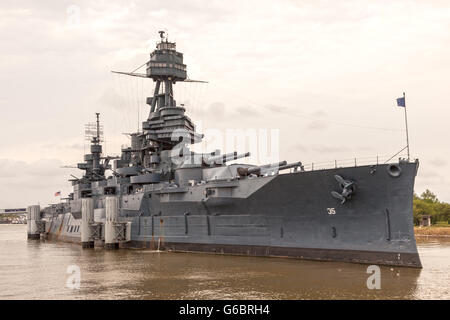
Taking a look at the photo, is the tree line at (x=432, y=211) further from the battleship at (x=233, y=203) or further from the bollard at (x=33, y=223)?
the bollard at (x=33, y=223)

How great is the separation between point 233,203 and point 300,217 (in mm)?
3795

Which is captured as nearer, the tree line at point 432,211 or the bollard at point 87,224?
the bollard at point 87,224

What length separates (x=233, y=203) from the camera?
23.1m

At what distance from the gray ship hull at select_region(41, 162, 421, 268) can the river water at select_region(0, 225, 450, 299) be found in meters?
0.75

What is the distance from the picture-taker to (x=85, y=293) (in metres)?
15.0

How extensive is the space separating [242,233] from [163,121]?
1246cm

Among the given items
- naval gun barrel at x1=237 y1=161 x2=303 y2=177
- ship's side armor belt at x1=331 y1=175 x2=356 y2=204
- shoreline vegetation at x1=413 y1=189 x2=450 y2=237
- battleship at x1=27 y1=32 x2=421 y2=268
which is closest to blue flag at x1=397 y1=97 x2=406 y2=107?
battleship at x1=27 y1=32 x2=421 y2=268

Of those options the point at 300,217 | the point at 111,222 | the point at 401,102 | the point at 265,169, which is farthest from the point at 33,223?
A: the point at 401,102

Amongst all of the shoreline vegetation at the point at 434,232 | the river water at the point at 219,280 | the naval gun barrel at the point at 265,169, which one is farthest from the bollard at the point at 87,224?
the shoreline vegetation at the point at 434,232

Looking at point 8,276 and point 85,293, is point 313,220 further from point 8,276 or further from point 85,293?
point 8,276

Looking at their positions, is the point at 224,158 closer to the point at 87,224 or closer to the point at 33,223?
the point at 87,224

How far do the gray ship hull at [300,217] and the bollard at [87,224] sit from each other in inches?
327

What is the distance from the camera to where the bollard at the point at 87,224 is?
110ft
